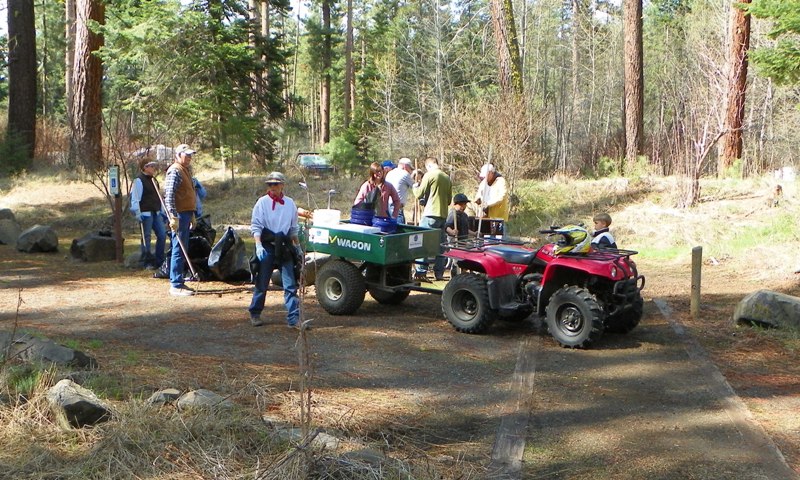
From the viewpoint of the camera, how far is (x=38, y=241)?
13.9m

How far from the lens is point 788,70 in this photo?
37.0ft

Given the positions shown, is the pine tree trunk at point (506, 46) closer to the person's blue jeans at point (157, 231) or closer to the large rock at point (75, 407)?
the person's blue jeans at point (157, 231)

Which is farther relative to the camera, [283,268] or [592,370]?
[283,268]

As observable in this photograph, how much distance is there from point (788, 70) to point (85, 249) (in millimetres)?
11122

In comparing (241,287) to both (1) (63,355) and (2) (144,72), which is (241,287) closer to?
(1) (63,355)

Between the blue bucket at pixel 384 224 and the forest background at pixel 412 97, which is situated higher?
the forest background at pixel 412 97

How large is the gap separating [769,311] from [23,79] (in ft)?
74.8

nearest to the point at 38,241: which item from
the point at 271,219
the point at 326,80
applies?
the point at 271,219

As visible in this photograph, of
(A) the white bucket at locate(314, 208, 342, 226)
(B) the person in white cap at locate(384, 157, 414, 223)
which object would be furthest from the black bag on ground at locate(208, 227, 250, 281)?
(B) the person in white cap at locate(384, 157, 414, 223)

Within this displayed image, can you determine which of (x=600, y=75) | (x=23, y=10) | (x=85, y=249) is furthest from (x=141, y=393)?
(x=600, y=75)

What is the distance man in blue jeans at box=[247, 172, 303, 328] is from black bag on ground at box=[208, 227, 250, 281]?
8.85ft

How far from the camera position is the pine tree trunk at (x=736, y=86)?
18.2 metres

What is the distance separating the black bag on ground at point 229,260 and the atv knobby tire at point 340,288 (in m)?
2.19

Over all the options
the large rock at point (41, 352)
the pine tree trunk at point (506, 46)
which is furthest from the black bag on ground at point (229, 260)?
the pine tree trunk at point (506, 46)
